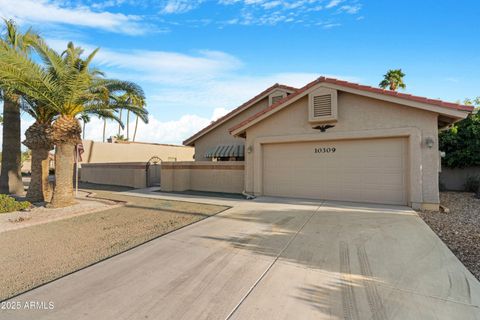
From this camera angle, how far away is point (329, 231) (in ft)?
22.2

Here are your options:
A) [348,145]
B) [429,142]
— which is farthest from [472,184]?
[348,145]

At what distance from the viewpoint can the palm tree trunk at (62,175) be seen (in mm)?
10922

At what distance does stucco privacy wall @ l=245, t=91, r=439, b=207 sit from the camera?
945cm

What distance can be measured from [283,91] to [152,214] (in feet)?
39.6

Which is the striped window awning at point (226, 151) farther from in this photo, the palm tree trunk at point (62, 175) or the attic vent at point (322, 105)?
the palm tree trunk at point (62, 175)

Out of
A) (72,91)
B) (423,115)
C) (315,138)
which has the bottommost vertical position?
(315,138)

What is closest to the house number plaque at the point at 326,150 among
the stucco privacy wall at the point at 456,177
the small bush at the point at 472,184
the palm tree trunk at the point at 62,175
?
the stucco privacy wall at the point at 456,177

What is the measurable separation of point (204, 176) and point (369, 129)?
399 inches

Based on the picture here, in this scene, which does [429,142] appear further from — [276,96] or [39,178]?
[39,178]

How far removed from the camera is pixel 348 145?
1109 cm

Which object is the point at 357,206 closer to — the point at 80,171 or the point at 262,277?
the point at 262,277

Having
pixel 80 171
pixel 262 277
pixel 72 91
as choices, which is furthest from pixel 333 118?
pixel 80 171

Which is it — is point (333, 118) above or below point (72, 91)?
below

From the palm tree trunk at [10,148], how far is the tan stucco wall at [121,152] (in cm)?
1532
